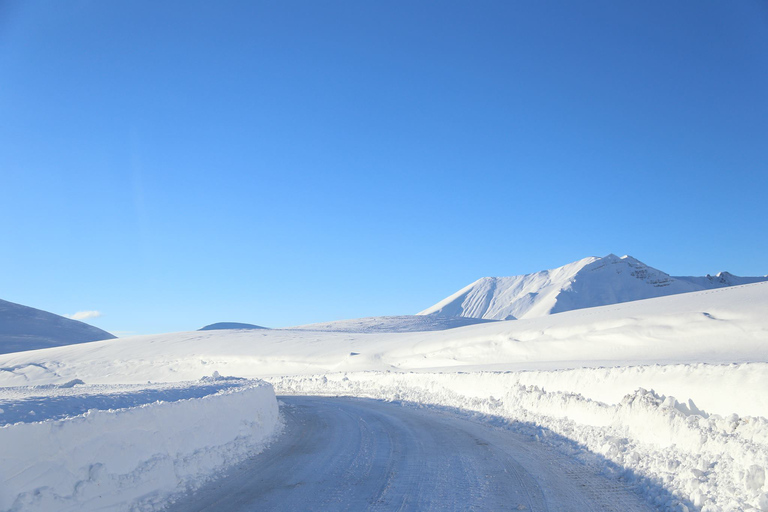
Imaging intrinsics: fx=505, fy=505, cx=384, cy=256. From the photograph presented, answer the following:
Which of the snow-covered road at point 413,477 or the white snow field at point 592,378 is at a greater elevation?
the white snow field at point 592,378

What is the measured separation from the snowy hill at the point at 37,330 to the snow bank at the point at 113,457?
97.6 meters

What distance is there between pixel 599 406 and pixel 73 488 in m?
9.90

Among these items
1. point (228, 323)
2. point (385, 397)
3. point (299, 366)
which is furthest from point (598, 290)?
point (385, 397)

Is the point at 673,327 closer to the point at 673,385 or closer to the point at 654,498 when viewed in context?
the point at 673,385

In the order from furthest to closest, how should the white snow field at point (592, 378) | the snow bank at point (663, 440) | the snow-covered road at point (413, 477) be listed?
1. the white snow field at point (592, 378)
2. the snow-covered road at point (413, 477)
3. the snow bank at point (663, 440)

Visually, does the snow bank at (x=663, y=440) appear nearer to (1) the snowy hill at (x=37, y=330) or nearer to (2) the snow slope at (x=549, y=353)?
(2) the snow slope at (x=549, y=353)

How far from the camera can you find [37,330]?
350 ft

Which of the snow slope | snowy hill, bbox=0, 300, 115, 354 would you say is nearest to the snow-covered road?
the snow slope

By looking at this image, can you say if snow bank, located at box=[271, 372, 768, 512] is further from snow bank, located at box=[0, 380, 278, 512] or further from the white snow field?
snow bank, located at box=[0, 380, 278, 512]

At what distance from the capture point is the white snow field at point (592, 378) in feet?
22.4

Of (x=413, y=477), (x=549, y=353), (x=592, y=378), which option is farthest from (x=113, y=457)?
(x=549, y=353)

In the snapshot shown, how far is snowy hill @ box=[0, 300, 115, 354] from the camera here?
90812 mm

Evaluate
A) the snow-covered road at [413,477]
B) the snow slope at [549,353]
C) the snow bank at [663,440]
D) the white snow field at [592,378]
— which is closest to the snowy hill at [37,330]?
the snow slope at [549,353]

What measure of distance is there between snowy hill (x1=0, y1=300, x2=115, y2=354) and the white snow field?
127 ft
